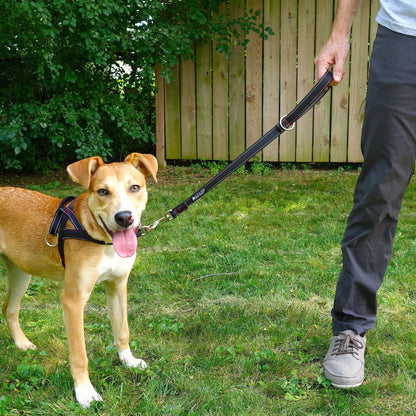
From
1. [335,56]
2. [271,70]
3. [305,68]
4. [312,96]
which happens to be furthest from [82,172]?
[305,68]

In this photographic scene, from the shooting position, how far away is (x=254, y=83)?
8.31 meters

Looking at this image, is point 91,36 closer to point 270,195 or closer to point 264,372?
point 270,195

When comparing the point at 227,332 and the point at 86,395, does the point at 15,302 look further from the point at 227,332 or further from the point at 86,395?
the point at 227,332

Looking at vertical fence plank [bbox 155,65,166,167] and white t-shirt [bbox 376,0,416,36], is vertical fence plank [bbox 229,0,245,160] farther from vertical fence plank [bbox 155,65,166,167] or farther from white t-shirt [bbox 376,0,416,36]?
white t-shirt [bbox 376,0,416,36]

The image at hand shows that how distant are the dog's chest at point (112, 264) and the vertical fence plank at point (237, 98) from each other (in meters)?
5.95

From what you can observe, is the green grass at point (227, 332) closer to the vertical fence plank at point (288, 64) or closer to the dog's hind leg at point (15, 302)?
the dog's hind leg at point (15, 302)

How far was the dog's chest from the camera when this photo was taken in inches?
105

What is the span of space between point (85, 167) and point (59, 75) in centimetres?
476

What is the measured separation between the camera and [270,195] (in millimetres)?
6688

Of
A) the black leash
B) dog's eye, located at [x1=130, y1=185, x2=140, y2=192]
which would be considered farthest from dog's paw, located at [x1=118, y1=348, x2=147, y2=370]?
dog's eye, located at [x1=130, y1=185, x2=140, y2=192]

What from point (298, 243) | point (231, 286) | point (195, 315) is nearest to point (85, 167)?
point (195, 315)

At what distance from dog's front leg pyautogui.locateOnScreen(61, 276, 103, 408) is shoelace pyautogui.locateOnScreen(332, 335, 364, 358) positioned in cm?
128

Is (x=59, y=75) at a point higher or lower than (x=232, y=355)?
higher

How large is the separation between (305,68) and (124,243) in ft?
21.0
